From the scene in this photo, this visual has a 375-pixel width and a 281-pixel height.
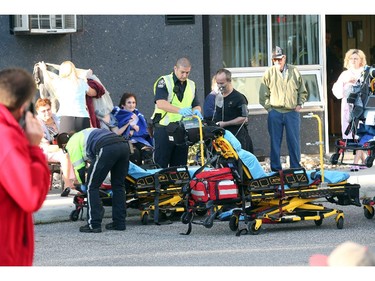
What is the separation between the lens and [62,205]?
14328 mm

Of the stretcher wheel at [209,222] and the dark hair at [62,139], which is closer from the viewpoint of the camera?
the stretcher wheel at [209,222]

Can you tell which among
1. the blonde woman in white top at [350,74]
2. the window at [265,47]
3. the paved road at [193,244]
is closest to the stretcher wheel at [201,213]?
the paved road at [193,244]

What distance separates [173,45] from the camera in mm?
18234

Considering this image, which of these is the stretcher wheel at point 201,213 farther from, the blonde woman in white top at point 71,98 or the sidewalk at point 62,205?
the blonde woman in white top at point 71,98

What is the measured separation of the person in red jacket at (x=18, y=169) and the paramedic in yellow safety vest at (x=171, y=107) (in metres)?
7.89

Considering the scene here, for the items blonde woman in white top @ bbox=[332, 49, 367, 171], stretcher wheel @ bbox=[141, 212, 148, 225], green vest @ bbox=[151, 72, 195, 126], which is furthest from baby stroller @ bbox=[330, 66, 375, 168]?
blonde woman in white top @ bbox=[332, 49, 367, 171]

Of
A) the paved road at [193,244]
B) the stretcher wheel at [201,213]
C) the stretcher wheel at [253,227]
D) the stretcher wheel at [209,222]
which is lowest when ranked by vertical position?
the paved road at [193,244]

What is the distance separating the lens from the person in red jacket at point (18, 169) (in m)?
5.94

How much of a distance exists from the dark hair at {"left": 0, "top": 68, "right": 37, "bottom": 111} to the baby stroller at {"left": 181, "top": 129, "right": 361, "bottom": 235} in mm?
6237

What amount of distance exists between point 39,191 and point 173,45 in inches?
488

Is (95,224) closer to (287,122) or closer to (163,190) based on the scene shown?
(163,190)

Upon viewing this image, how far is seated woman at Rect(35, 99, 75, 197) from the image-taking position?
1516 cm

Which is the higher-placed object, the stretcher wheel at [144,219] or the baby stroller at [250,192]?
the baby stroller at [250,192]

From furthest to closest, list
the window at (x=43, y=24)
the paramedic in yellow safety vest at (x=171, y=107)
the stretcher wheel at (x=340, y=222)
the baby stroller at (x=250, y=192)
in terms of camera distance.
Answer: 1. the window at (x=43, y=24)
2. the paramedic in yellow safety vest at (x=171, y=107)
3. the stretcher wheel at (x=340, y=222)
4. the baby stroller at (x=250, y=192)
